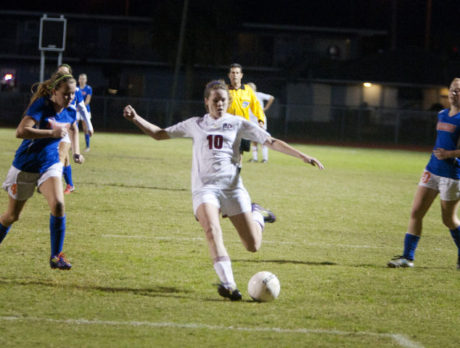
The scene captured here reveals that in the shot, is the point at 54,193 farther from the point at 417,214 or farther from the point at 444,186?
the point at 444,186

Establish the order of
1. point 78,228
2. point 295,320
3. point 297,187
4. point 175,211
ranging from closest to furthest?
point 295,320, point 78,228, point 175,211, point 297,187

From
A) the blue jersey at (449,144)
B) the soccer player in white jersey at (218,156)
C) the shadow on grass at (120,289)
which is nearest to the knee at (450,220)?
the blue jersey at (449,144)

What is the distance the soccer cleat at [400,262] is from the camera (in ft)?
27.0

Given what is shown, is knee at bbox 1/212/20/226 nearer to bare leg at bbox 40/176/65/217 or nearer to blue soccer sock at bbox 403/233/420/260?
bare leg at bbox 40/176/65/217

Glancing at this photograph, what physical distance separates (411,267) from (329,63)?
145 feet

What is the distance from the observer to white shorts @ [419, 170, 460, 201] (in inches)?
313

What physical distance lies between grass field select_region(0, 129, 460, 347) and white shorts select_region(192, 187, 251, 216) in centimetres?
75

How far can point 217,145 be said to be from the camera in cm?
665

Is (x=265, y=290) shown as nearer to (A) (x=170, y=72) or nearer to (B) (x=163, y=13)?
(B) (x=163, y=13)

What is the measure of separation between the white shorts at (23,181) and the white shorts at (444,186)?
396cm

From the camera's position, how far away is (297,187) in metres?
16.0

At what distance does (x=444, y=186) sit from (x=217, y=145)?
2.79 meters

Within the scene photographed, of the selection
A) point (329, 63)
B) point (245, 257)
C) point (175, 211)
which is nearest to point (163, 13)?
point (329, 63)

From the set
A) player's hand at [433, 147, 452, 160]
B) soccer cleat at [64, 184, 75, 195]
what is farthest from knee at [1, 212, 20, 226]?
soccer cleat at [64, 184, 75, 195]
